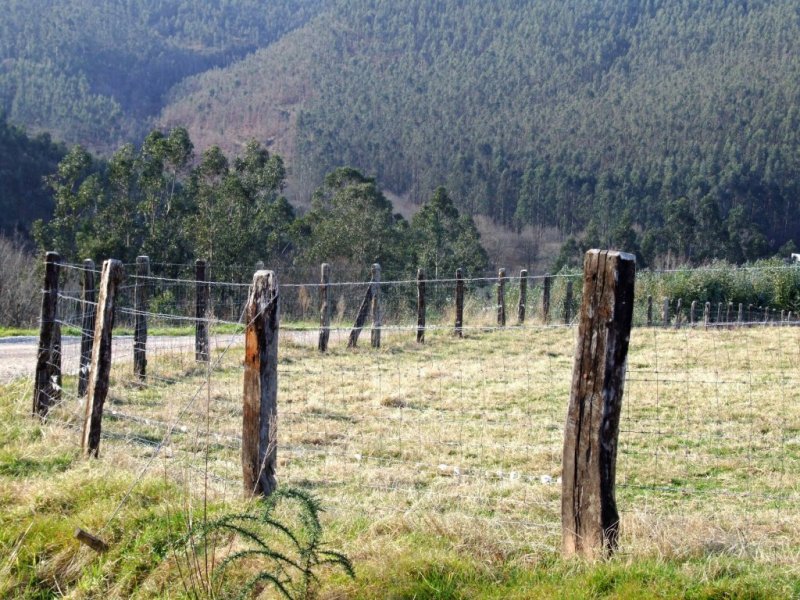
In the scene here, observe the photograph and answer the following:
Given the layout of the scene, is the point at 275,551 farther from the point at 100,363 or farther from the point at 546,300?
the point at 546,300

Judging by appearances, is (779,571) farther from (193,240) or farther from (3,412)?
(193,240)

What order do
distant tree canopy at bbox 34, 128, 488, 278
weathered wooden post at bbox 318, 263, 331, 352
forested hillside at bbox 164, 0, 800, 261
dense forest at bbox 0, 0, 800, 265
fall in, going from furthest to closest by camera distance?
1. dense forest at bbox 0, 0, 800, 265
2. forested hillside at bbox 164, 0, 800, 261
3. distant tree canopy at bbox 34, 128, 488, 278
4. weathered wooden post at bbox 318, 263, 331, 352

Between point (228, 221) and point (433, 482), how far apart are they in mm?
24156

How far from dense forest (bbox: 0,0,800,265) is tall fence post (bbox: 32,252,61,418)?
47.5m

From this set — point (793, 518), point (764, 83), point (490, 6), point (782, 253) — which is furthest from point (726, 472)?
point (490, 6)

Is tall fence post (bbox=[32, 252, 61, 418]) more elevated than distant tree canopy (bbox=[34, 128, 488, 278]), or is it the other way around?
distant tree canopy (bbox=[34, 128, 488, 278])

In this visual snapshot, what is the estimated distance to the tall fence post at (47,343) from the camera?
7141 millimetres

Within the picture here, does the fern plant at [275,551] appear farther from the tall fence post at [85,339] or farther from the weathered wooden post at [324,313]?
the weathered wooden post at [324,313]

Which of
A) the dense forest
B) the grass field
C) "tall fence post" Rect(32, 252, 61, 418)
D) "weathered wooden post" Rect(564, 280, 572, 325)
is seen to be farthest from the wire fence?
the dense forest

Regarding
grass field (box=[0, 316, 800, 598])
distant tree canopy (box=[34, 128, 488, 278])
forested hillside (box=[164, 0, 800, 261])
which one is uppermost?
forested hillside (box=[164, 0, 800, 261])

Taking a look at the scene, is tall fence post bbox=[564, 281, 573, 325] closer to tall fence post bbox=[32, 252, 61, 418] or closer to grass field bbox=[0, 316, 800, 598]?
grass field bbox=[0, 316, 800, 598]

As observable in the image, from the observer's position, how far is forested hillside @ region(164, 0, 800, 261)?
70.8 meters

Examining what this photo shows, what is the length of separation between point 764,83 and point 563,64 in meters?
33.7

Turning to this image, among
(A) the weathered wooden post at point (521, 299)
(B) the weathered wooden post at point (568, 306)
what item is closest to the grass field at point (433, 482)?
(A) the weathered wooden post at point (521, 299)
